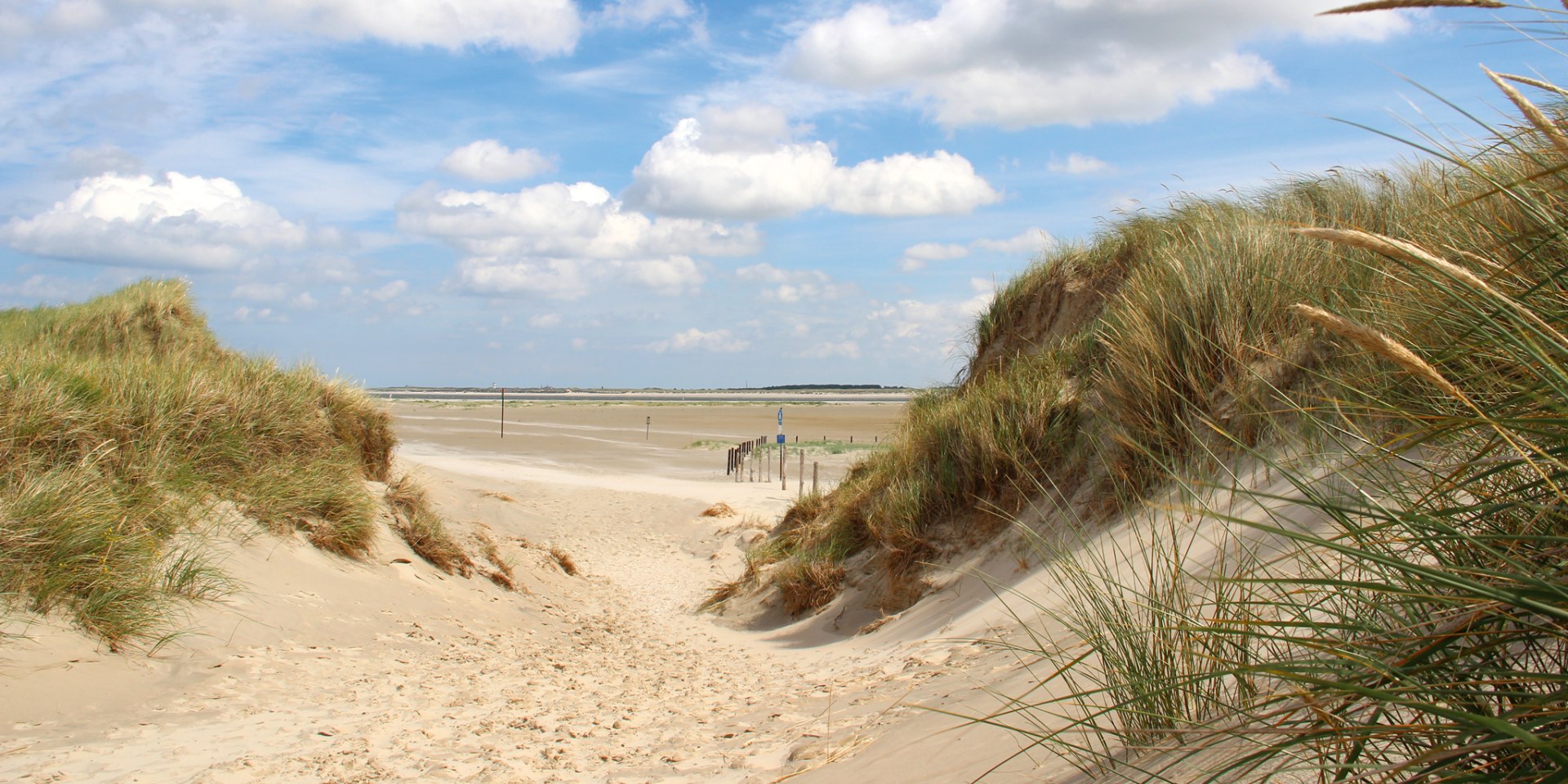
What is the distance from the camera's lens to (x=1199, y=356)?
6797 millimetres

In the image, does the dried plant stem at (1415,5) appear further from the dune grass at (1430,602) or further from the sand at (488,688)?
the sand at (488,688)

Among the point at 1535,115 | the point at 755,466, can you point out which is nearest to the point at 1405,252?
the point at 1535,115

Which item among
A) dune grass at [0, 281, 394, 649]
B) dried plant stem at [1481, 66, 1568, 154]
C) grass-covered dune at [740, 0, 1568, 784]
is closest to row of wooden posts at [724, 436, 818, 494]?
grass-covered dune at [740, 0, 1568, 784]

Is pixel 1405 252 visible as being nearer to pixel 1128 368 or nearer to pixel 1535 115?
pixel 1535 115

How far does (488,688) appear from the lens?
650 centimetres

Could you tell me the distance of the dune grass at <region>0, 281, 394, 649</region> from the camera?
229 inches

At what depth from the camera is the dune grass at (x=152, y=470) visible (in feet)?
19.1

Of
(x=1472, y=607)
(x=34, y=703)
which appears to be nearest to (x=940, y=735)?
(x=1472, y=607)

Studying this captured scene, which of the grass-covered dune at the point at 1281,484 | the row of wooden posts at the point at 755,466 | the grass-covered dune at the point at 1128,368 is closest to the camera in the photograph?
the grass-covered dune at the point at 1281,484

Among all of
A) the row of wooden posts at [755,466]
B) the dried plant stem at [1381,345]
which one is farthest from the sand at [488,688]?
the row of wooden posts at [755,466]

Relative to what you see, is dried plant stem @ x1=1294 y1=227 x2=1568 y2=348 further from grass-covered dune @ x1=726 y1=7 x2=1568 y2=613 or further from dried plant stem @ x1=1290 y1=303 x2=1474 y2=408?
grass-covered dune @ x1=726 y1=7 x2=1568 y2=613

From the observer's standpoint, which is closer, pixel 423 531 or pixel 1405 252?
pixel 1405 252

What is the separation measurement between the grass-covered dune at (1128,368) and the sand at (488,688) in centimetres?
95

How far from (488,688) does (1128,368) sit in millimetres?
5187
